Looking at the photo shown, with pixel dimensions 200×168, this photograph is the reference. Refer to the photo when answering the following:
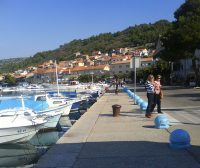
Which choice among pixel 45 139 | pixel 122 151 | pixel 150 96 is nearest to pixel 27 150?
pixel 45 139

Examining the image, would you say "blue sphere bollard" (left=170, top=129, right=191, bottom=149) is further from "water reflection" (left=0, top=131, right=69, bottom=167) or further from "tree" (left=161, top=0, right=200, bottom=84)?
"tree" (left=161, top=0, right=200, bottom=84)

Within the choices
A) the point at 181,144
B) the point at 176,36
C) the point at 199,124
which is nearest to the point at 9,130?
the point at 199,124

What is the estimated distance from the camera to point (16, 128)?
810 inches

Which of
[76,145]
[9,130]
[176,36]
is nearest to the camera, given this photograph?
[76,145]

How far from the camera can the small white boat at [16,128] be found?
20297 millimetres

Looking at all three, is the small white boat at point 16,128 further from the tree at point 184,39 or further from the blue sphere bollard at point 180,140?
the tree at point 184,39

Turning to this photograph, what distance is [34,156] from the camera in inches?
709

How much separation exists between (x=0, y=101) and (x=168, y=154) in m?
18.9

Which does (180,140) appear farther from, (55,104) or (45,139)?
(55,104)

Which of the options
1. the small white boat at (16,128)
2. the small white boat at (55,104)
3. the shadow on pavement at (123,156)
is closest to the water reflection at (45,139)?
the small white boat at (16,128)

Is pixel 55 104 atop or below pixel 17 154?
atop

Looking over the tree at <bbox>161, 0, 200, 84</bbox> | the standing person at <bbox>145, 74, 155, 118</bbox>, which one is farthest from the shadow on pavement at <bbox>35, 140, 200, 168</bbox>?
the tree at <bbox>161, 0, 200, 84</bbox>

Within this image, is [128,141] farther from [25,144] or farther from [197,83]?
[197,83]

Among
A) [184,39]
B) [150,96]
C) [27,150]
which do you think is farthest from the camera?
[184,39]
